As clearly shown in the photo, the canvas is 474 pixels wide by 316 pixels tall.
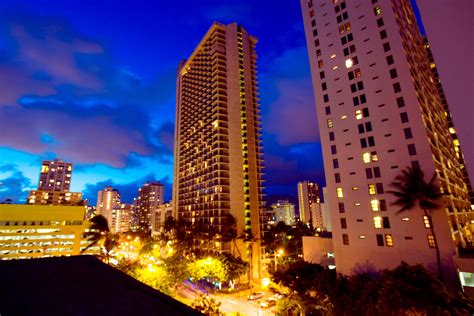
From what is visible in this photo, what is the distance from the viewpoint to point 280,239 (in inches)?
3073

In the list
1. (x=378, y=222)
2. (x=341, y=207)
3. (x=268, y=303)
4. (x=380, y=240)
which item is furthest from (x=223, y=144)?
(x=380, y=240)

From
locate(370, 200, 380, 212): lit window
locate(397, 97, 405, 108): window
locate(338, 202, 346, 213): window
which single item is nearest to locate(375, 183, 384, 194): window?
locate(370, 200, 380, 212): lit window

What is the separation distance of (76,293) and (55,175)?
214 metres

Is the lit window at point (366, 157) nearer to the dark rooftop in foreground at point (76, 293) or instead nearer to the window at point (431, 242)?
the window at point (431, 242)

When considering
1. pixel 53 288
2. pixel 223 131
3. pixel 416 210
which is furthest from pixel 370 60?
pixel 53 288

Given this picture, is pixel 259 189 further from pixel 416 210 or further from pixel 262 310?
pixel 416 210

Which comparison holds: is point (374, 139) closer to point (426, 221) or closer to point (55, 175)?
point (426, 221)

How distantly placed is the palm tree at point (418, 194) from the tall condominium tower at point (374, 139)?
1.33 meters

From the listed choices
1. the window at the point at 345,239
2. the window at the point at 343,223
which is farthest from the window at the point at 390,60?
the window at the point at 345,239

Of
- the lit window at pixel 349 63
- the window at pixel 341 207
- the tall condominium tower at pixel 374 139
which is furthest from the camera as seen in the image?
the lit window at pixel 349 63

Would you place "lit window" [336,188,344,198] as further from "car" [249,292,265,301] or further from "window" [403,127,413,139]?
"car" [249,292,265,301]

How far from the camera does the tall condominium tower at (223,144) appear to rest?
3258 inches

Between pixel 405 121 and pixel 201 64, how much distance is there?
274ft

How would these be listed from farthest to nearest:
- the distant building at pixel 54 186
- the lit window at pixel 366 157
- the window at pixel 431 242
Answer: the distant building at pixel 54 186 → the lit window at pixel 366 157 → the window at pixel 431 242
